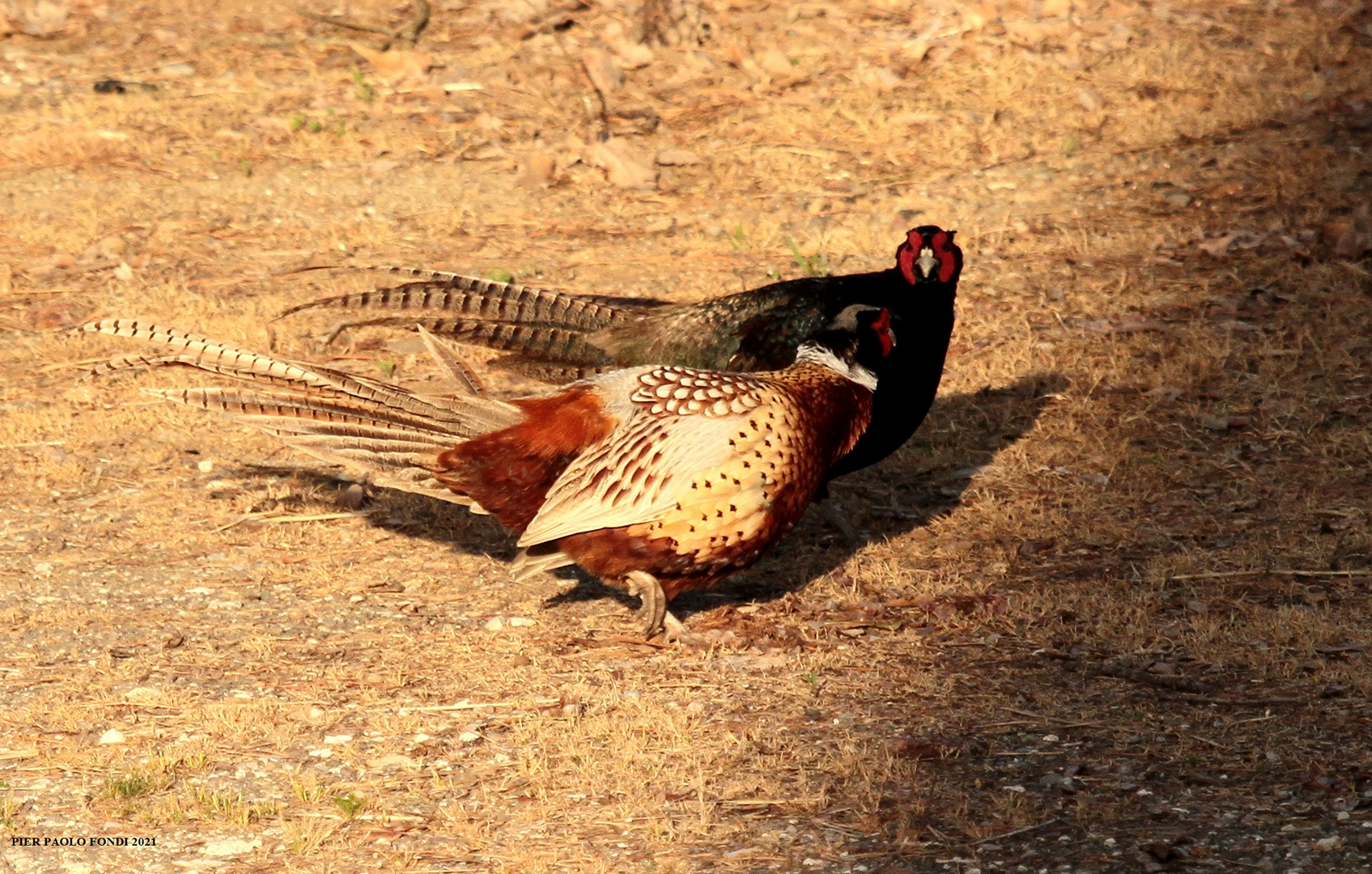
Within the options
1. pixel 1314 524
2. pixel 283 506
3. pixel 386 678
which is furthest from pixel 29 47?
pixel 1314 524

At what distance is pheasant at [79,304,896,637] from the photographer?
208 inches

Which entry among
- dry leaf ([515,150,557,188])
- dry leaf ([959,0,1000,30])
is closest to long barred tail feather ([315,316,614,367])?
dry leaf ([515,150,557,188])

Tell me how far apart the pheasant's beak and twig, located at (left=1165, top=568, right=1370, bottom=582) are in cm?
154

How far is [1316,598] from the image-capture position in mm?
5586

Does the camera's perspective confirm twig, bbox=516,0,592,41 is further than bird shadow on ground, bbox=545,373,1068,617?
Yes

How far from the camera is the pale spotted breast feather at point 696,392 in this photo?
211 inches

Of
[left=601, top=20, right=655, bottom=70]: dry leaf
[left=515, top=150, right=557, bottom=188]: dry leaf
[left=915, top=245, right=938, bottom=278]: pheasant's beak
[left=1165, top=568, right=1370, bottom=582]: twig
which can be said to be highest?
[left=601, top=20, right=655, bottom=70]: dry leaf

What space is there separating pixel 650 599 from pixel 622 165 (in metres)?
5.56

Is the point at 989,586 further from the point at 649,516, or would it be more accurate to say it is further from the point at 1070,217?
the point at 1070,217

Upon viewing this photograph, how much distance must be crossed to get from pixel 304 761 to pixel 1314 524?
13.1ft

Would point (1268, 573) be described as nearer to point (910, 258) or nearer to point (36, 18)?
point (910, 258)

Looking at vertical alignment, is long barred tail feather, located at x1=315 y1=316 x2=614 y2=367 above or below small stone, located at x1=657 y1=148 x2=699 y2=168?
below

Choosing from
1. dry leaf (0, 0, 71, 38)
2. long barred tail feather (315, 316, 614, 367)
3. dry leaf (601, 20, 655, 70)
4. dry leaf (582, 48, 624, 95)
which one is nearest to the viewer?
long barred tail feather (315, 316, 614, 367)

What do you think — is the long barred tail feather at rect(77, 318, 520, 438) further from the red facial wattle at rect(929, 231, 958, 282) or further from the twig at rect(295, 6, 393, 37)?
the twig at rect(295, 6, 393, 37)
